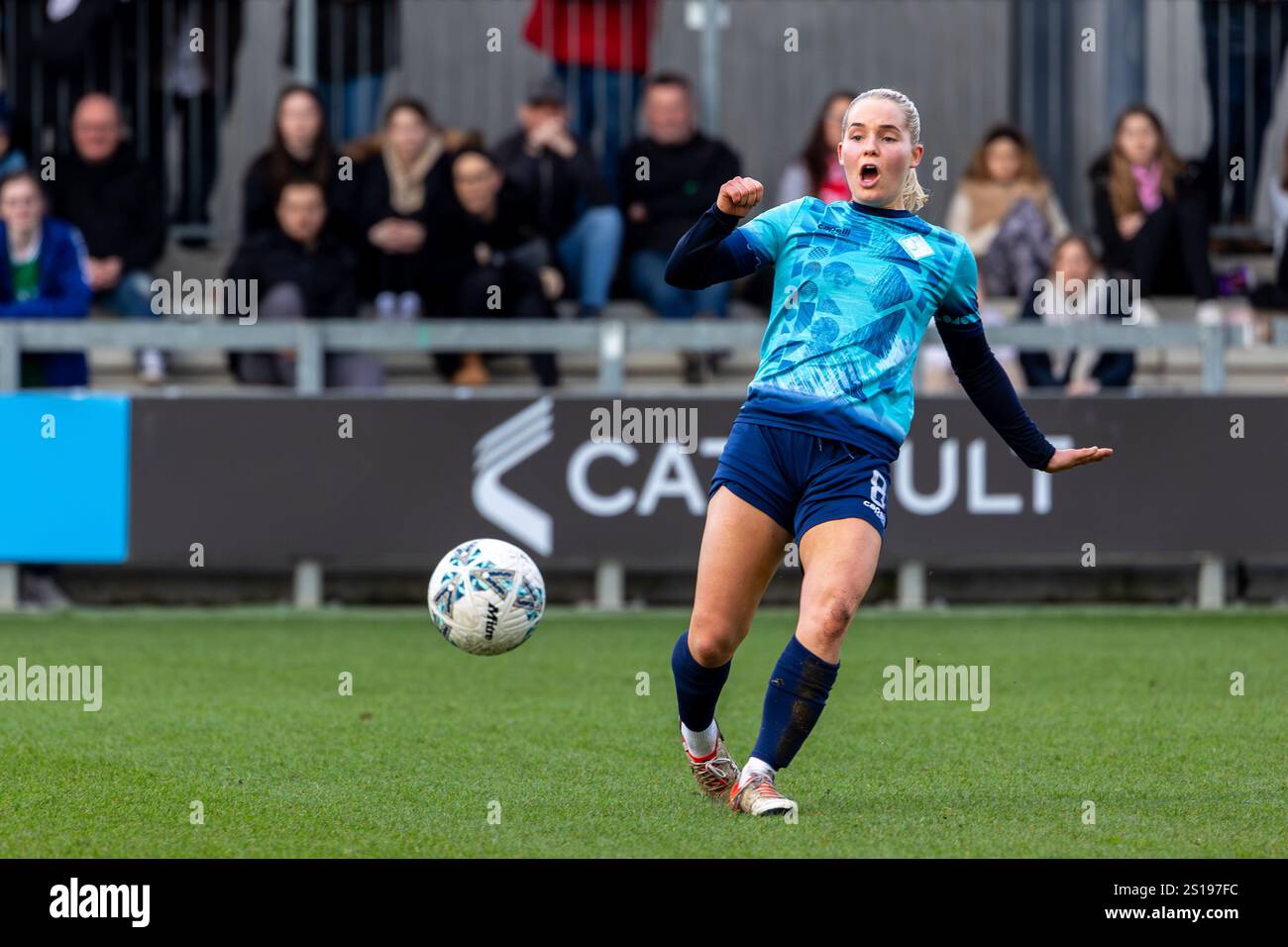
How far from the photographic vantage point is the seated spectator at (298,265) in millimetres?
13836

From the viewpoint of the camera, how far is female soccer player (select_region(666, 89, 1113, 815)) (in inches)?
239

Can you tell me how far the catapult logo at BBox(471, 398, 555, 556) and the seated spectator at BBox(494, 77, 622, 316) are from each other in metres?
1.98

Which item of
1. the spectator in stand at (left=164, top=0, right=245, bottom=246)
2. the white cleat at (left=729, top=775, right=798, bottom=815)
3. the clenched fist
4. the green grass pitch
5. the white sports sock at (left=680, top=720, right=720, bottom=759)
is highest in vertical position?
the spectator in stand at (left=164, top=0, right=245, bottom=246)

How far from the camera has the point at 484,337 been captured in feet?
42.9

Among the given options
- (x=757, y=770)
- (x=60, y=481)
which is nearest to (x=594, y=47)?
(x=60, y=481)

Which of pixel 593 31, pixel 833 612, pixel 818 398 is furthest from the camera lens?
pixel 593 31

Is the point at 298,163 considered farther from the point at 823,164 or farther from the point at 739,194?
the point at 739,194

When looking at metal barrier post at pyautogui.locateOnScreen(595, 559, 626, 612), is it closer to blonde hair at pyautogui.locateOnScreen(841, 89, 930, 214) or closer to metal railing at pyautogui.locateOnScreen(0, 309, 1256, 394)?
metal railing at pyautogui.locateOnScreen(0, 309, 1256, 394)

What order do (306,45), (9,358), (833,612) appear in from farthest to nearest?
(306,45), (9,358), (833,612)

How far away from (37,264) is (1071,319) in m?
6.37

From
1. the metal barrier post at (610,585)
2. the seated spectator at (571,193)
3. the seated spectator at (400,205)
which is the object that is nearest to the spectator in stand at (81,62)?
the seated spectator at (400,205)
